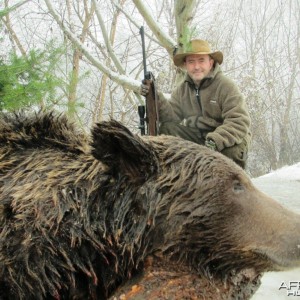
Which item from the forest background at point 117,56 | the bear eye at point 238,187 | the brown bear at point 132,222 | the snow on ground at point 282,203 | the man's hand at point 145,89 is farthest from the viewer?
the man's hand at point 145,89

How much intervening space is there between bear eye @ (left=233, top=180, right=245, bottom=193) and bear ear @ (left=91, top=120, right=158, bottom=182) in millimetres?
401

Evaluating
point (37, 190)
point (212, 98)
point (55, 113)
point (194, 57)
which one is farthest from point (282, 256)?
point (194, 57)

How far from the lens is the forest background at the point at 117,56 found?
13.4ft

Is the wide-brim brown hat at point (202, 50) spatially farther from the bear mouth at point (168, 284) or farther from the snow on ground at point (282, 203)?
the bear mouth at point (168, 284)

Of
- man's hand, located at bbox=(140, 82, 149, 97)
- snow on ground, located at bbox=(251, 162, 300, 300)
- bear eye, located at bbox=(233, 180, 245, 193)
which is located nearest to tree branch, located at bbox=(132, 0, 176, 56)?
man's hand, located at bbox=(140, 82, 149, 97)

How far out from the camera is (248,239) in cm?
202

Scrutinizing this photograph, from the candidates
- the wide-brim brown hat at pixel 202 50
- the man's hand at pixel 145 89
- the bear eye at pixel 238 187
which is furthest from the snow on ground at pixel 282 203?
the man's hand at pixel 145 89

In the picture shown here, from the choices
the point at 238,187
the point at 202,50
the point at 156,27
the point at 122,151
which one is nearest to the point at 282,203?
the point at 202,50

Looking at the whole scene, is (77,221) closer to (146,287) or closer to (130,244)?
(130,244)

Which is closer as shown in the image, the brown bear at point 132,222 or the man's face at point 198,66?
the brown bear at point 132,222

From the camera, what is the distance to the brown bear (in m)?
1.87

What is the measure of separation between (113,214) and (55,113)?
808 mm

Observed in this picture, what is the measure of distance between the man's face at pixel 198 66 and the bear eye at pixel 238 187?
126 inches

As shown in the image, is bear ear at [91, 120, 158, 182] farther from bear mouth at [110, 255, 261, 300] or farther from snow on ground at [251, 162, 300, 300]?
snow on ground at [251, 162, 300, 300]
